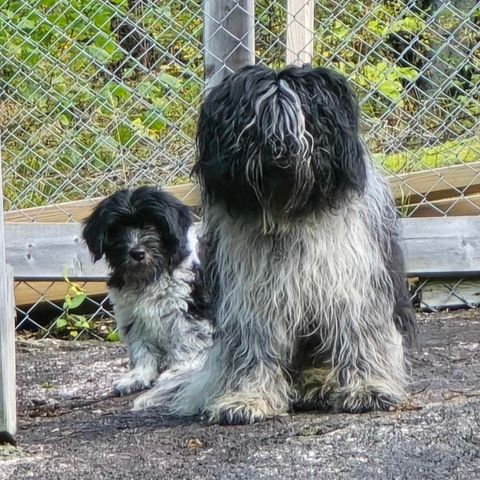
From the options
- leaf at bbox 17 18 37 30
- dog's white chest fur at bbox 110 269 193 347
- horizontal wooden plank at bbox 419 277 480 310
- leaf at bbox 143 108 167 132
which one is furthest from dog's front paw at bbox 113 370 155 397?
leaf at bbox 17 18 37 30

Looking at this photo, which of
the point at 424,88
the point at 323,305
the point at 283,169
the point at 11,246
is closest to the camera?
the point at 283,169

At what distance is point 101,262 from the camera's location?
20.7 ft

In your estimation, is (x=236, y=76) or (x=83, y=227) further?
(x=83, y=227)

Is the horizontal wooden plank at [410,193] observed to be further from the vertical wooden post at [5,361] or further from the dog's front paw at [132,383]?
the vertical wooden post at [5,361]

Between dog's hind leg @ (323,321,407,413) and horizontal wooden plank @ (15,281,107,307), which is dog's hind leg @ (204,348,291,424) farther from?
horizontal wooden plank @ (15,281,107,307)

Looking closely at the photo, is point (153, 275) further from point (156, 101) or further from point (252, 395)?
point (252, 395)

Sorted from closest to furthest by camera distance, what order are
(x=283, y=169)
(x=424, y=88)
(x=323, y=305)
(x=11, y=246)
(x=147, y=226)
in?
(x=283, y=169) → (x=323, y=305) → (x=147, y=226) → (x=11, y=246) → (x=424, y=88)

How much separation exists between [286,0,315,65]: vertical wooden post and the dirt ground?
1.69m

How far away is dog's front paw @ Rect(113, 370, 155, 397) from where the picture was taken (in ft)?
17.5

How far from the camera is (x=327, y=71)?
161 inches

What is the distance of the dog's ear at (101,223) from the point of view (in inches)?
220

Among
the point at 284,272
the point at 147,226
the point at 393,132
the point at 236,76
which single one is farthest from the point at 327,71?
the point at 393,132

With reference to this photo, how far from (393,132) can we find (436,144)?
242 mm

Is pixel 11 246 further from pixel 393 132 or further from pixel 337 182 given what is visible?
pixel 337 182
